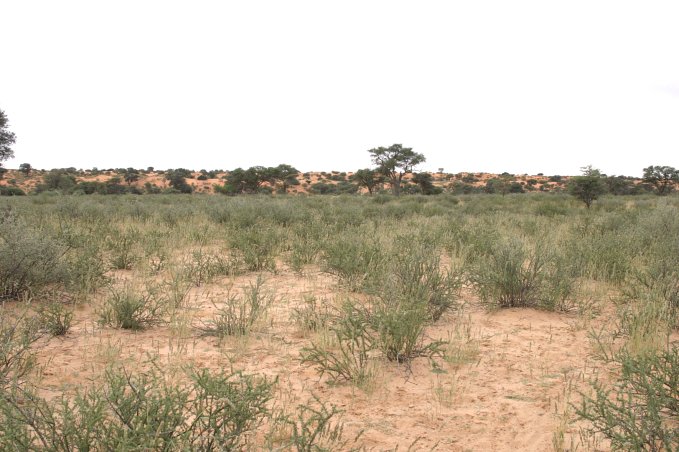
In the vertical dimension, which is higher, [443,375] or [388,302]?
[388,302]

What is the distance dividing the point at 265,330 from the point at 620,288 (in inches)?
180

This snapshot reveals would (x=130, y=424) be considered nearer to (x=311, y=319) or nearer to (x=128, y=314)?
(x=311, y=319)

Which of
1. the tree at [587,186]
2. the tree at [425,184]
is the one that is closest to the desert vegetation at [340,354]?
the tree at [587,186]

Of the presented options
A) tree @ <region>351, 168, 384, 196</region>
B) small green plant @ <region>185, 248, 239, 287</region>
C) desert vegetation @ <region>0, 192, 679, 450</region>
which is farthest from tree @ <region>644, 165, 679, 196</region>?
small green plant @ <region>185, 248, 239, 287</region>

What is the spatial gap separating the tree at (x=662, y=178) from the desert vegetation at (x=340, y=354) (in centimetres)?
4413

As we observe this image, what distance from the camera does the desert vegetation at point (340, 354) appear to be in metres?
2.13

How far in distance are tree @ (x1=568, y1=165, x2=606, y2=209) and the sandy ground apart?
17477 millimetres

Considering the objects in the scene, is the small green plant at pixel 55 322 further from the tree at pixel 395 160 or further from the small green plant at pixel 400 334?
the tree at pixel 395 160

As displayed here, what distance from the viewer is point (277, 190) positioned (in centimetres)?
4612

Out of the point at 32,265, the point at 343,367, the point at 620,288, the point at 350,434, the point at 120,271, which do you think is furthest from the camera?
the point at 120,271

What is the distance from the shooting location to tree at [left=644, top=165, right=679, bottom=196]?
42.0 metres

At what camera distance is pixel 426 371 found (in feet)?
11.3

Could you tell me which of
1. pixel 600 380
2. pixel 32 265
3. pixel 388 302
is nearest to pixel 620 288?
pixel 600 380

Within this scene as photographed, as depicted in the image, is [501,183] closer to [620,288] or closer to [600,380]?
[620,288]
